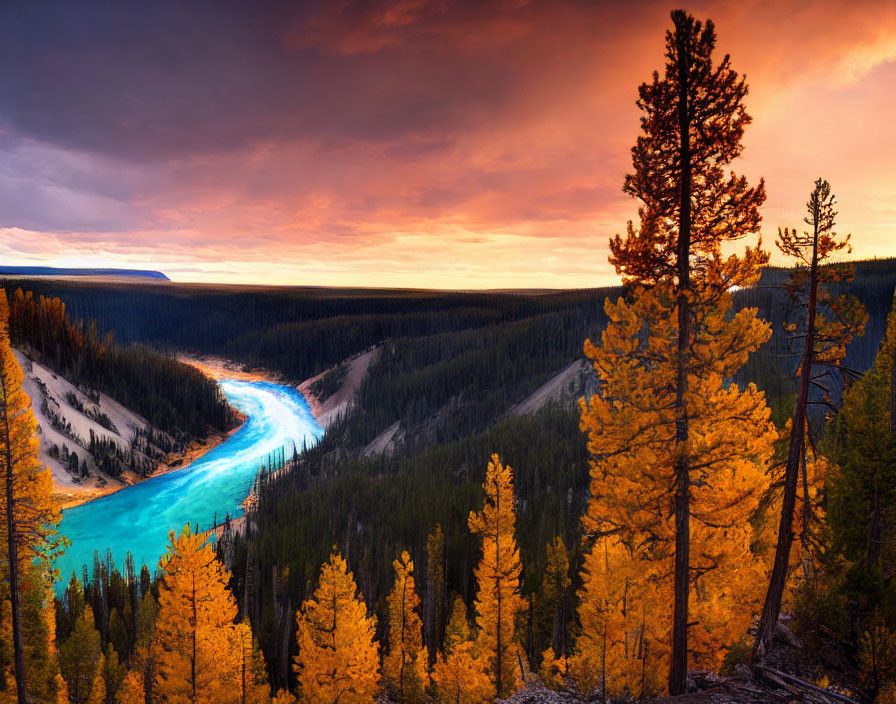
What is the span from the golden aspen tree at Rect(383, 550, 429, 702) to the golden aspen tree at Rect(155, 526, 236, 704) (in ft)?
31.0

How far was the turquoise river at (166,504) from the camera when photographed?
68875 millimetres

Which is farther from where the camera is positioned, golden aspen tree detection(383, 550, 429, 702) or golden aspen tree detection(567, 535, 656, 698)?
golden aspen tree detection(383, 550, 429, 702)

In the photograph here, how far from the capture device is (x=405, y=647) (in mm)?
31281

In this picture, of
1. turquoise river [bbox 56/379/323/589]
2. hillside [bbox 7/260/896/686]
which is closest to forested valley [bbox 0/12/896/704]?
hillside [bbox 7/260/896/686]

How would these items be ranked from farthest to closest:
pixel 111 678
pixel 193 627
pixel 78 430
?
pixel 78 430 < pixel 111 678 < pixel 193 627

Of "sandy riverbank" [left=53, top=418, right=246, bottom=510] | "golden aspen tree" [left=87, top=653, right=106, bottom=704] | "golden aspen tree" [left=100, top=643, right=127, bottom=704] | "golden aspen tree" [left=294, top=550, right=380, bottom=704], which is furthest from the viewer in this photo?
"sandy riverbank" [left=53, top=418, right=246, bottom=510]

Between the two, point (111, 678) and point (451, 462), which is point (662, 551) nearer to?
point (111, 678)

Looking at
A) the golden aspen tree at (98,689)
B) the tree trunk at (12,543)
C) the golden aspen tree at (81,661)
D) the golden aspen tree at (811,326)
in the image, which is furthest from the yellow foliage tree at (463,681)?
the golden aspen tree at (81,661)

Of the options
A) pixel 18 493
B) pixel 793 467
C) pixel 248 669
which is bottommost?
pixel 248 669

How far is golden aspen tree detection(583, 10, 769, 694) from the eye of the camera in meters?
12.8

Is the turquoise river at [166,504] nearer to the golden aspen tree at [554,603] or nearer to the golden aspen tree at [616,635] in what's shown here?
the golden aspen tree at [554,603]

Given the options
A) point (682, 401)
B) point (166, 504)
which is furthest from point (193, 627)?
point (166, 504)

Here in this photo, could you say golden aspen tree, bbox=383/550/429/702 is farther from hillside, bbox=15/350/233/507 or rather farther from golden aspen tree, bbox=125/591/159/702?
hillside, bbox=15/350/233/507

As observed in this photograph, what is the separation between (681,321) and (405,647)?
27.9m
